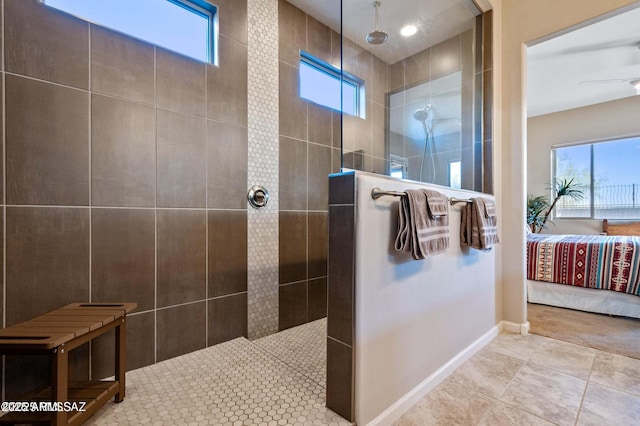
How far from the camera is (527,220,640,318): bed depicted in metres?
2.60

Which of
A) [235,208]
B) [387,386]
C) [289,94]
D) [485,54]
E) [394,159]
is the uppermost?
[485,54]

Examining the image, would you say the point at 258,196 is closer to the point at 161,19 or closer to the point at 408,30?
the point at 161,19

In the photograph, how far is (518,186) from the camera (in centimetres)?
224

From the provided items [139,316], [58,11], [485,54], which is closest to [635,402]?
[485,54]

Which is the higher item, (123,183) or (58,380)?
(123,183)

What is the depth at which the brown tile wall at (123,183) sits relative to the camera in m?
1.30

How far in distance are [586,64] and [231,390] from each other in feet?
16.8

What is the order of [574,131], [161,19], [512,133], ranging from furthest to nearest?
1. [574,131]
2. [512,133]
3. [161,19]

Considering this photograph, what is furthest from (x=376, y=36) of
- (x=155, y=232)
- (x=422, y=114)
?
(x=155, y=232)

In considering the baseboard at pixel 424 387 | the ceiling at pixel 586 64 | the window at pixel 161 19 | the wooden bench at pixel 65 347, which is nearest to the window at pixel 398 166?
the baseboard at pixel 424 387

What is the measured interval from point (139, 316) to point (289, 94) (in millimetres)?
1826

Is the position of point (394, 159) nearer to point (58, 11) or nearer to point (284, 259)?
point (284, 259)

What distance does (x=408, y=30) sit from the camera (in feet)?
7.10

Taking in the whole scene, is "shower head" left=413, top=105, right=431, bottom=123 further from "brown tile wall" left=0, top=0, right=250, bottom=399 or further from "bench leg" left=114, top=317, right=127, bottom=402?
"bench leg" left=114, top=317, right=127, bottom=402
